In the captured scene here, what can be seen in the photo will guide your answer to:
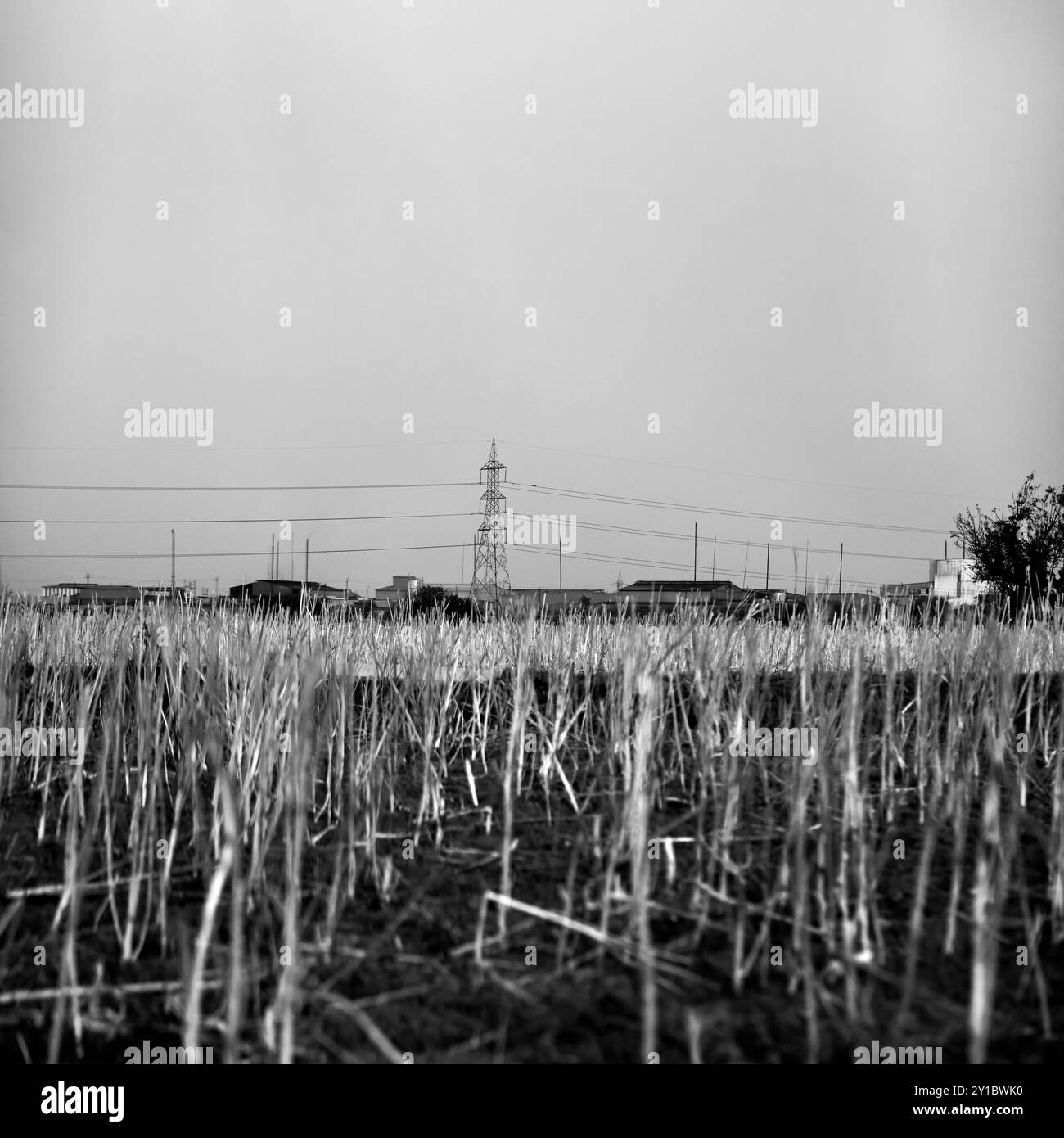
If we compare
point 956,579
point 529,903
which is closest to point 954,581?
point 956,579

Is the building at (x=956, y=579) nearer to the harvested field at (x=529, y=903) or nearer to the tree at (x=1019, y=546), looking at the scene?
the tree at (x=1019, y=546)

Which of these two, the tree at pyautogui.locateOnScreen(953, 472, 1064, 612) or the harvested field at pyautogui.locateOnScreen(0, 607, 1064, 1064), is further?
the tree at pyautogui.locateOnScreen(953, 472, 1064, 612)

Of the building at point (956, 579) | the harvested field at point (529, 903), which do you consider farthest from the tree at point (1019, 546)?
the harvested field at point (529, 903)

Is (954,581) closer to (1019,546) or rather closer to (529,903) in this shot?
(1019,546)

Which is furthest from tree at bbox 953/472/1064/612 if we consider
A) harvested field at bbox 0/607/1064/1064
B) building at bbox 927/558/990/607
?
harvested field at bbox 0/607/1064/1064

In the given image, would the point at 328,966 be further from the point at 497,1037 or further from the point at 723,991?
the point at 723,991

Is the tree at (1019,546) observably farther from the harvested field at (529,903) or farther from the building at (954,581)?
the harvested field at (529,903)

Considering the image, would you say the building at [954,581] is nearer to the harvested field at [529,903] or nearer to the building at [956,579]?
the building at [956,579]

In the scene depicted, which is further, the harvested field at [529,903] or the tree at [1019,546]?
the tree at [1019,546]

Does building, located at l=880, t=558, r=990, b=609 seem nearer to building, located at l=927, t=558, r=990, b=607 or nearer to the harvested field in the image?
building, located at l=927, t=558, r=990, b=607

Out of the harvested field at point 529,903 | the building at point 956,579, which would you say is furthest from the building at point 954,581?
the harvested field at point 529,903

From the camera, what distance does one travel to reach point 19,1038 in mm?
1154

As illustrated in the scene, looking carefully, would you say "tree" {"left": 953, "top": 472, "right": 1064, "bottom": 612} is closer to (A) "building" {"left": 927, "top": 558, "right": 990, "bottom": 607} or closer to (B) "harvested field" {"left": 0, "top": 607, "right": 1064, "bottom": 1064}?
(A) "building" {"left": 927, "top": 558, "right": 990, "bottom": 607}
